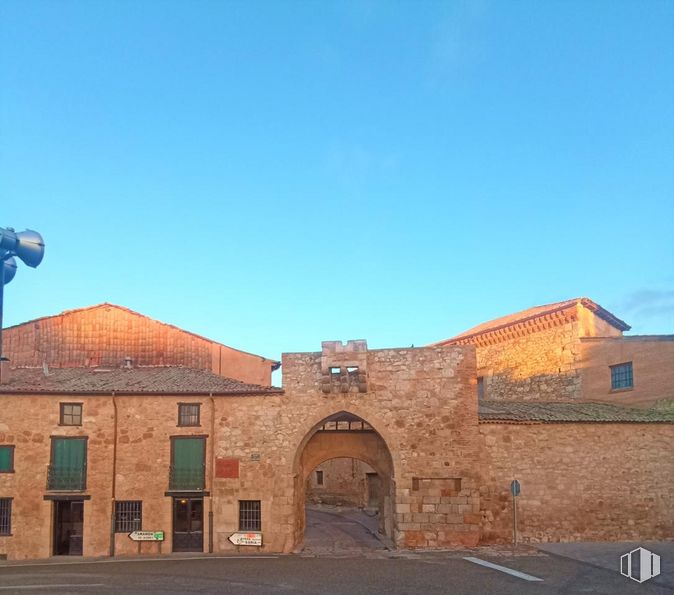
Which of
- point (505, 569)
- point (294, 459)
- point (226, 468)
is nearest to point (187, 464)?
point (226, 468)

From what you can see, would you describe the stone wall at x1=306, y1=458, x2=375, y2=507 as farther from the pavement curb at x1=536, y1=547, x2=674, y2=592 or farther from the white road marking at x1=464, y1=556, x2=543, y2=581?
the white road marking at x1=464, y1=556, x2=543, y2=581

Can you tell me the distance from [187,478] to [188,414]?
2347 mm

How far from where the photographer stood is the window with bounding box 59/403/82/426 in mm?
24769

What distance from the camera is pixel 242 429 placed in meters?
25.0

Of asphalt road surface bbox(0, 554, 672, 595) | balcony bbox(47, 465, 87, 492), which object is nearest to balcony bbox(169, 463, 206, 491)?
asphalt road surface bbox(0, 554, 672, 595)

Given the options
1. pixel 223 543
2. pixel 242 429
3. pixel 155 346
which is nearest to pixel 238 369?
pixel 155 346

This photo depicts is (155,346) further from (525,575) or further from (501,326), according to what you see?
Answer: (525,575)

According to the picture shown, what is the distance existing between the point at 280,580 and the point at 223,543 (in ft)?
23.5

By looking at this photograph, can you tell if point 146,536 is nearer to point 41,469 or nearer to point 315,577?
point 41,469

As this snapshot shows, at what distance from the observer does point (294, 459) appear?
24.7 metres

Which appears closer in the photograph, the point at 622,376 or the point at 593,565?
the point at 593,565

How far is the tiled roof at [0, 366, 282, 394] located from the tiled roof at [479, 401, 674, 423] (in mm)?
8676

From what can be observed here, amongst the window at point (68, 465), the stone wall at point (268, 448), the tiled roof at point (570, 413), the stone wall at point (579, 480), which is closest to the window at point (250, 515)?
the stone wall at point (268, 448)

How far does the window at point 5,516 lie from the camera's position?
23.9 meters
